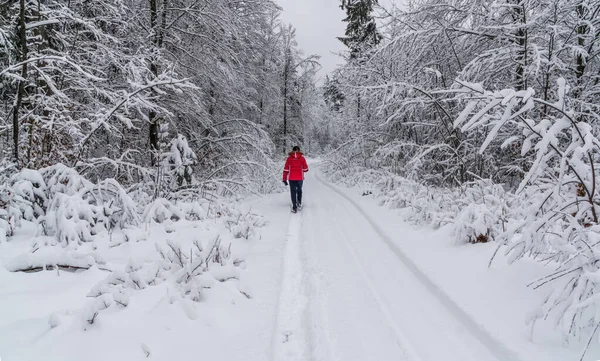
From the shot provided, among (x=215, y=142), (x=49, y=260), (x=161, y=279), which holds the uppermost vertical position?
(x=215, y=142)

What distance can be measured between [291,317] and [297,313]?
0.10 metres

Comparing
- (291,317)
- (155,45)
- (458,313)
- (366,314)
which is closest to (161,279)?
(291,317)

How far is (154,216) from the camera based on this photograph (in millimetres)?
5254

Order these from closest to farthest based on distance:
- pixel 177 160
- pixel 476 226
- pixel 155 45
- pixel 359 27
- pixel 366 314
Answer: pixel 366 314, pixel 476 226, pixel 177 160, pixel 155 45, pixel 359 27

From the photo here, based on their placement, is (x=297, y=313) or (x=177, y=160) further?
(x=177, y=160)

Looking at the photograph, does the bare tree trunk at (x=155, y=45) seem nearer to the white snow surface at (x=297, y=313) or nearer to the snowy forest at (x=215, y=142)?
the snowy forest at (x=215, y=142)

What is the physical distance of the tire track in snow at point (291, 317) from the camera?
2592 millimetres

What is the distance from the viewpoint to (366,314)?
3.19 metres

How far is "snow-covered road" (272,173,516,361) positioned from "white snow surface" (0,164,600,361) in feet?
0.04

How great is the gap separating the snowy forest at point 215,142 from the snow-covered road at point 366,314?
2.01 feet

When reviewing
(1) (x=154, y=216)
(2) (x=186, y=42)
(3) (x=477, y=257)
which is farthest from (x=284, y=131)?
(3) (x=477, y=257)

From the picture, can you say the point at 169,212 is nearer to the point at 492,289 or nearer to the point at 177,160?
the point at 177,160

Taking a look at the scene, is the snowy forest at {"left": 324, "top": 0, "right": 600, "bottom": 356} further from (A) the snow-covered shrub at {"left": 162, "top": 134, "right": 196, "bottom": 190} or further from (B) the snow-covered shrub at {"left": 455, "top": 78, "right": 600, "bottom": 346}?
(A) the snow-covered shrub at {"left": 162, "top": 134, "right": 196, "bottom": 190}

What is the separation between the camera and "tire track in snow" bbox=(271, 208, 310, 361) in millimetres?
2592
